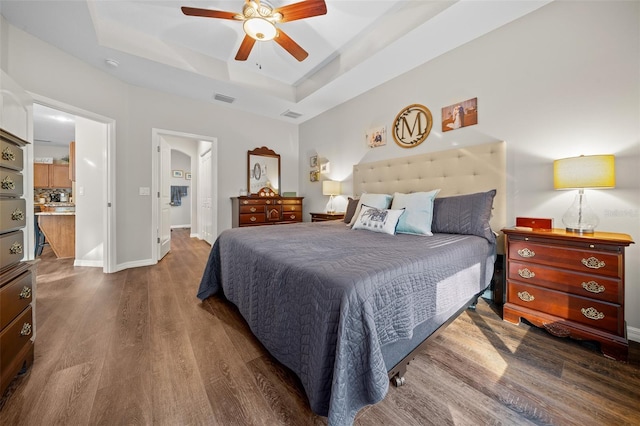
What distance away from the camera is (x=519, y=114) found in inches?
87.6

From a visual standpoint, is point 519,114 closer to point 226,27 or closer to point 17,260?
point 226,27

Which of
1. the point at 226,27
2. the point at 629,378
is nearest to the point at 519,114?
the point at 629,378

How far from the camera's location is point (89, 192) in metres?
3.59

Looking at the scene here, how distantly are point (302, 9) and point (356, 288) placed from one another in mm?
2273

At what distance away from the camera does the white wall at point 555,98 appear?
172 cm

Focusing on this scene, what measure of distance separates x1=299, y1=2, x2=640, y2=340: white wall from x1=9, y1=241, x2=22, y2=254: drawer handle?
3.56 metres

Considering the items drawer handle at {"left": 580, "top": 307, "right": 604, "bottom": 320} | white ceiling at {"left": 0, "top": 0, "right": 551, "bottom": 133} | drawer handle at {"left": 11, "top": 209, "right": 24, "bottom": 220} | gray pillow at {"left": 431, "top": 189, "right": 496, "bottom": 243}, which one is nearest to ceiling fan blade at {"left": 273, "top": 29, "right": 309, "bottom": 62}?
white ceiling at {"left": 0, "top": 0, "right": 551, "bottom": 133}

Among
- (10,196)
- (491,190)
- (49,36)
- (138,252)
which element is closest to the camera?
(10,196)

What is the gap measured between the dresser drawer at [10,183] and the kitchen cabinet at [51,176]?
23.5ft

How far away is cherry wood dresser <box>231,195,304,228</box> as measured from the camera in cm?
417

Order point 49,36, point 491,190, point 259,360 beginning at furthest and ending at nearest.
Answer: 1. point 49,36
2. point 491,190
3. point 259,360

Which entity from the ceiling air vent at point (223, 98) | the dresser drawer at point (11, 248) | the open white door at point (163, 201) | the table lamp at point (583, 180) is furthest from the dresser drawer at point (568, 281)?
the open white door at point (163, 201)

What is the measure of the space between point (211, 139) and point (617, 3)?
189 inches

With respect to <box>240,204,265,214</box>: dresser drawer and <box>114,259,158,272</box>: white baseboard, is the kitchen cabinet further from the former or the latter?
<box>240,204,265,214</box>: dresser drawer
